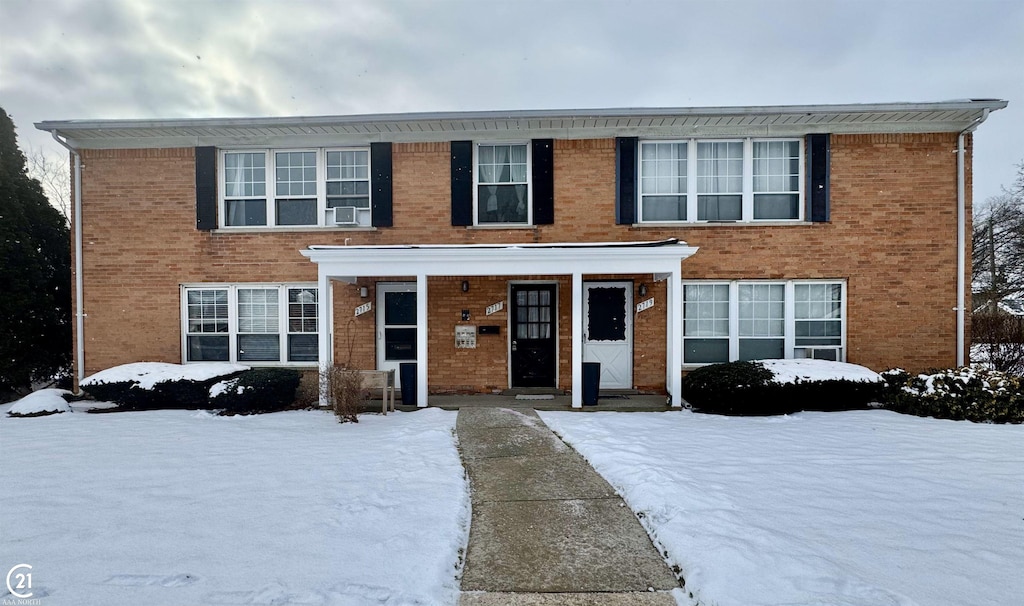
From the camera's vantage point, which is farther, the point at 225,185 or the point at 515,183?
the point at 225,185

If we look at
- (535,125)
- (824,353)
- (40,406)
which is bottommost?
(40,406)

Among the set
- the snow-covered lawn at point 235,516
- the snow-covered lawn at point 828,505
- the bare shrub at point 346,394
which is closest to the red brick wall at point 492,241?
the bare shrub at point 346,394

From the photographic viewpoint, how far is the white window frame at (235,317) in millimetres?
10266

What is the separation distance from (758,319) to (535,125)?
241 inches

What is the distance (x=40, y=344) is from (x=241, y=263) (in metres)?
4.81

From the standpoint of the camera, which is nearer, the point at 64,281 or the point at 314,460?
the point at 314,460

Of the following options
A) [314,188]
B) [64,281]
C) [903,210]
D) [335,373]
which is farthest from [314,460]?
[903,210]

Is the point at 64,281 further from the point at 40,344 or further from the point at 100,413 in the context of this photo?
the point at 100,413

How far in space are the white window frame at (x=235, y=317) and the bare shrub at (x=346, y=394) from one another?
2.60m

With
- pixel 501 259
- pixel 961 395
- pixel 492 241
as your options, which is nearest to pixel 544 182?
pixel 492 241

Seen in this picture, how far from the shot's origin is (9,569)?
10.8 ft

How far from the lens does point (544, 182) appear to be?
32.8 feet

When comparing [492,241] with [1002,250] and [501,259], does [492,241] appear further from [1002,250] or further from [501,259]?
[1002,250]

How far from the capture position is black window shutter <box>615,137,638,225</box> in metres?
9.93
